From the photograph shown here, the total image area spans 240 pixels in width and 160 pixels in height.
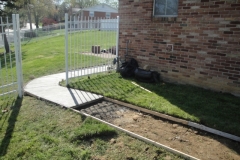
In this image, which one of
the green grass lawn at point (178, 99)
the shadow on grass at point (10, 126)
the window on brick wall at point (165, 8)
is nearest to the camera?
the shadow on grass at point (10, 126)

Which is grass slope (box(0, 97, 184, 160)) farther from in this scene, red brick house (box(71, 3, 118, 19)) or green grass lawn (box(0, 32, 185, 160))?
red brick house (box(71, 3, 118, 19))

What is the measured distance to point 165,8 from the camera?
619 centimetres

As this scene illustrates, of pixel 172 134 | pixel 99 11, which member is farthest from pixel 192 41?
pixel 99 11

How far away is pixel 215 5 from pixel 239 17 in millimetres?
641

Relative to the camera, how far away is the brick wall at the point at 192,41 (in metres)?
5.06

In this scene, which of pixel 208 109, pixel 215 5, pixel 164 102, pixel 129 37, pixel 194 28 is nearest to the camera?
pixel 208 109

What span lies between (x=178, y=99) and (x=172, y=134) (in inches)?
61.2

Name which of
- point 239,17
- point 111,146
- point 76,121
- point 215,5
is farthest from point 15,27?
point 239,17

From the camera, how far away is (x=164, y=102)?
15.4 ft

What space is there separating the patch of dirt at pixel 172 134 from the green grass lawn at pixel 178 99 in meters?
0.29

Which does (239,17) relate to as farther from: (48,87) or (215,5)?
(48,87)

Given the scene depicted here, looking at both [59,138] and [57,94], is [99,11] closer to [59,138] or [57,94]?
[57,94]

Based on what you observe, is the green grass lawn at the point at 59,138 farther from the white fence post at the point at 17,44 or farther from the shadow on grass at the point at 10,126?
the white fence post at the point at 17,44

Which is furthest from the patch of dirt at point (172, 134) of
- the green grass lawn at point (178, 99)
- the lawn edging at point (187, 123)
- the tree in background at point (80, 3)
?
the tree in background at point (80, 3)
